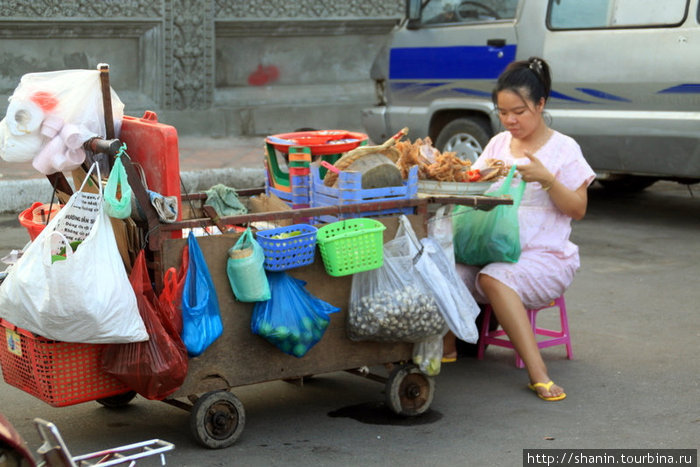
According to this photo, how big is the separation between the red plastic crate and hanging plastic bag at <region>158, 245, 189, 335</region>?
26cm

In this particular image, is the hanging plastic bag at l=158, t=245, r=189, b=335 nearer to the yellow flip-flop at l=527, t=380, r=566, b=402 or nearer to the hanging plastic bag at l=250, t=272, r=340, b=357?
the hanging plastic bag at l=250, t=272, r=340, b=357

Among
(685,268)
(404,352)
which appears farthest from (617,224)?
(404,352)

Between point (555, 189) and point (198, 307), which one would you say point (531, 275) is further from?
point (198, 307)

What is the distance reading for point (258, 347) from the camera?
12.8 ft

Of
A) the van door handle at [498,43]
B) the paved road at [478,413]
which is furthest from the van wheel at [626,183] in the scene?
the paved road at [478,413]

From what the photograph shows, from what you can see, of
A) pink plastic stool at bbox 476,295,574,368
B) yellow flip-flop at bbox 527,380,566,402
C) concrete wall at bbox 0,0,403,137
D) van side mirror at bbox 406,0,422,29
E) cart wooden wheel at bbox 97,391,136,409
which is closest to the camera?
cart wooden wheel at bbox 97,391,136,409

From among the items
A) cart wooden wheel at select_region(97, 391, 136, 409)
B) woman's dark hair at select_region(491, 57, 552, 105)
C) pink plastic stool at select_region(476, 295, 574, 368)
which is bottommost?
cart wooden wheel at select_region(97, 391, 136, 409)

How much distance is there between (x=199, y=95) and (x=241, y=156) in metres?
1.40

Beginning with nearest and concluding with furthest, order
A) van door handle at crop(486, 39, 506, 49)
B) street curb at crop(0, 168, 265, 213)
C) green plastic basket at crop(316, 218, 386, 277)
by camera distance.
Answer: green plastic basket at crop(316, 218, 386, 277)
street curb at crop(0, 168, 265, 213)
van door handle at crop(486, 39, 506, 49)

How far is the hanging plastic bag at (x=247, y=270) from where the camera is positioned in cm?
370

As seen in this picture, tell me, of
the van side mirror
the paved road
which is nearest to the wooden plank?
the paved road

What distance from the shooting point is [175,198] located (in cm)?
372

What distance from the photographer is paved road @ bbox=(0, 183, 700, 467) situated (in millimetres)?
3828

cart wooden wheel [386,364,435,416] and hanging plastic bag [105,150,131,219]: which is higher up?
hanging plastic bag [105,150,131,219]
